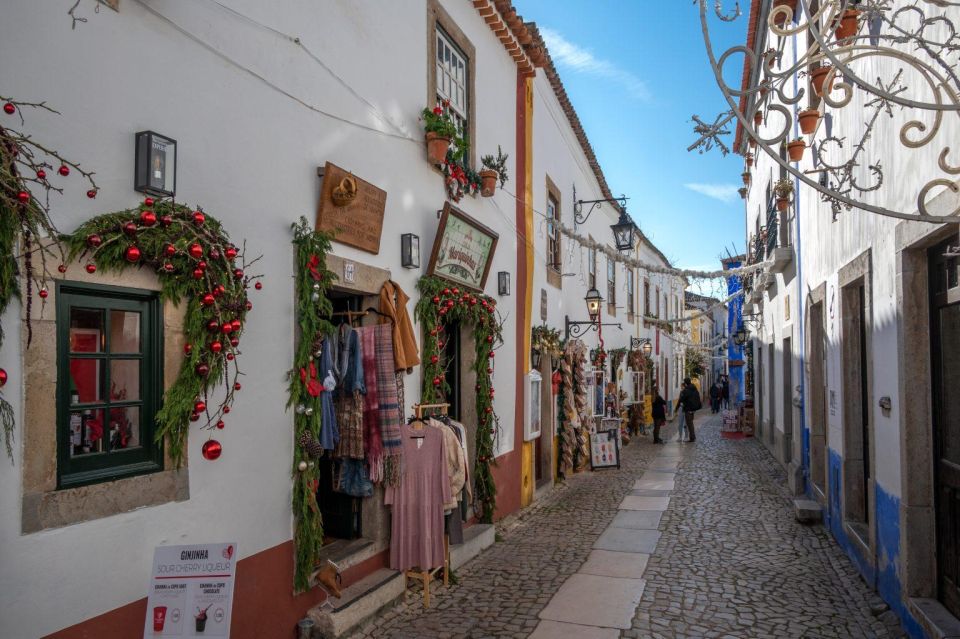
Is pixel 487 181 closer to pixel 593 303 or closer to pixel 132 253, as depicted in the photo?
pixel 132 253

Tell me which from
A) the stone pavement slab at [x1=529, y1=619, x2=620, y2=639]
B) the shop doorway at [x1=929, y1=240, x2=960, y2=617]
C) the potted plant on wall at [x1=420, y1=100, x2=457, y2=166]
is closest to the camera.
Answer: the shop doorway at [x1=929, y1=240, x2=960, y2=617]

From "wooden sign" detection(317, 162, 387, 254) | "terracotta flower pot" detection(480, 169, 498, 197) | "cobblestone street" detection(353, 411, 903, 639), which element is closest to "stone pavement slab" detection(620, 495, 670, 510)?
"cobblestone street" detection(353, 411, 903, 639)

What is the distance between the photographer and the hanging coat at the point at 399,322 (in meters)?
5.66

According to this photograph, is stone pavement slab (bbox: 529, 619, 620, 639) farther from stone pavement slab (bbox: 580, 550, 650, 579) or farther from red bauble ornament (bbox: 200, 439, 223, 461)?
red bauble ornament (bbox: 200, 439, 223, 461)

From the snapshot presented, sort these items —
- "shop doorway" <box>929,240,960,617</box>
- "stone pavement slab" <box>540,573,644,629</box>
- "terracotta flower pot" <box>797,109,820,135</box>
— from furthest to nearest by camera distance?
"terracotta flower pot" <box>797,109,820,135</box> → "stone pavement slab" <box>540,573,644,629</box> → "shop doorway" <box>929,240,960,617</box>

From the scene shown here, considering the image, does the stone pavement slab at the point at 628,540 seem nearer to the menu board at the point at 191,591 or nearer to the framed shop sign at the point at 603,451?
the framed shop sign at the point at 603,451

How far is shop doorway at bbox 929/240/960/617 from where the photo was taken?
4.46m

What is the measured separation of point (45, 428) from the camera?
9.80 ft

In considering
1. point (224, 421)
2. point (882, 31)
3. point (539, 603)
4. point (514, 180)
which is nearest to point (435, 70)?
point (514, 180)

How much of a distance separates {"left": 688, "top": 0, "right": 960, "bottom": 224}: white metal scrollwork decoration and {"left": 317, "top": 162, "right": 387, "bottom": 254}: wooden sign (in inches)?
100

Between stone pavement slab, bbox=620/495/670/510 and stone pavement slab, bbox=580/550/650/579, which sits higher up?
stone pavement slab, bbox=580/550/650/579

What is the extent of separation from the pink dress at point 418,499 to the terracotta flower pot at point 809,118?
4.56m

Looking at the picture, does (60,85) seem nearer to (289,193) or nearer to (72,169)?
(72,169)

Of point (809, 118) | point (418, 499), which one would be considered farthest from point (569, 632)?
point (809, 118)
